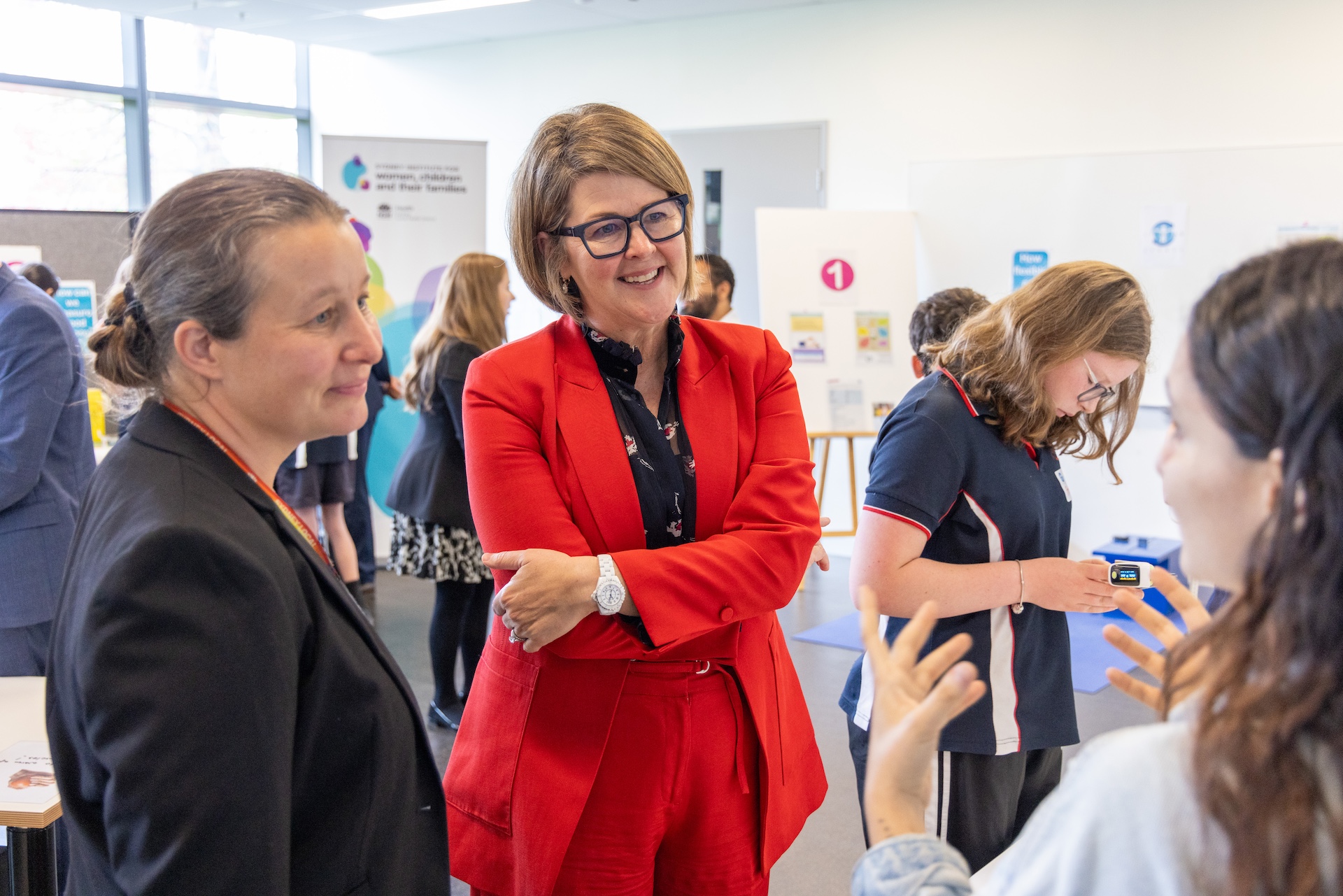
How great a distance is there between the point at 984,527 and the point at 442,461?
2.42 metres

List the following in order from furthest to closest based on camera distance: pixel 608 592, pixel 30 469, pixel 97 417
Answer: pixel 97 417 < pixel 30 469 < pixel 608 592

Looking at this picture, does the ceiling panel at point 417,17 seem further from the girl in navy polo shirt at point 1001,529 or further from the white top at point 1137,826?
the white top at point 1137,826

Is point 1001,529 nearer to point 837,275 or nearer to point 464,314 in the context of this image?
point 464,314

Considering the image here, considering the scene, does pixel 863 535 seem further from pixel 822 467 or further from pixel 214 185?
pixel 822 467

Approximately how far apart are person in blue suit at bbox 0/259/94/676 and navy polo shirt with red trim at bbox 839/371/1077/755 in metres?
1.95

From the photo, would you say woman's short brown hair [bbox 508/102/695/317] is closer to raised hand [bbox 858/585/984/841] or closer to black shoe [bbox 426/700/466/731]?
raised hand [bbox 858/585/984/841]

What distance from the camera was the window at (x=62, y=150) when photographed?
255 inches

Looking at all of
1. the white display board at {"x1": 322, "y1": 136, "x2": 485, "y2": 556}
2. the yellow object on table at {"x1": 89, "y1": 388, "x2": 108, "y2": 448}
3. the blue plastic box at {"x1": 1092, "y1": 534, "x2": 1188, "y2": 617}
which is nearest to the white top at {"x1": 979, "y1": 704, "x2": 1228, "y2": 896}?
the yellow object on table at {"x1": 89, "y1": 388, "x2": 108, "y2": 448}

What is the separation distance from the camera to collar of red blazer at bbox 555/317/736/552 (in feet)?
4.52

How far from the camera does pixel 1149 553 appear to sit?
5.21 metres

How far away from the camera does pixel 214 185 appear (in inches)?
38.4

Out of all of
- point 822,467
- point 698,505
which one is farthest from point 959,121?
point 698,505

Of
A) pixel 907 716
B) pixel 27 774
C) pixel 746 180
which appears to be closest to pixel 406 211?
pixel 746 180

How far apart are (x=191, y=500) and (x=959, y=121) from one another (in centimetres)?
596
